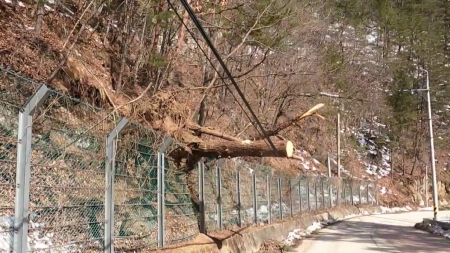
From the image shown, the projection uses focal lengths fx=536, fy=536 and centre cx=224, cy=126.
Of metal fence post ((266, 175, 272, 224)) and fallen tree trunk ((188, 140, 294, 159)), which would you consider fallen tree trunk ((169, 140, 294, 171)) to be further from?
metal fence post ((266, 175, 272, 224))

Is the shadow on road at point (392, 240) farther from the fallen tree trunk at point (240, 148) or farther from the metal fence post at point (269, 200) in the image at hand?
the fallen tree trunk at point (240, 148)

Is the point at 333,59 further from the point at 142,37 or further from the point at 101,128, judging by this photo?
the point at 101,128

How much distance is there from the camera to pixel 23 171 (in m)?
5.29

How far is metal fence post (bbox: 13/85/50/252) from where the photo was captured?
5109 mm

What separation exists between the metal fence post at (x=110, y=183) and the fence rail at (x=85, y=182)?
0.01 meters

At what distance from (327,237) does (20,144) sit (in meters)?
16.4

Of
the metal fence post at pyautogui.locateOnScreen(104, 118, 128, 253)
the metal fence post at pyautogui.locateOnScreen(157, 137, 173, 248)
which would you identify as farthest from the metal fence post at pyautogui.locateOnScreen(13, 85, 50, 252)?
the metal fence post at pyautogui.locateOnScreen(157, 137, 173, 248)

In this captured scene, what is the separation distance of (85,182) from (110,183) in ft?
1.19

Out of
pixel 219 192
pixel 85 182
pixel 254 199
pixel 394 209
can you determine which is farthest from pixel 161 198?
pixel 394 209

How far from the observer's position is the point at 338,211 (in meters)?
34.6

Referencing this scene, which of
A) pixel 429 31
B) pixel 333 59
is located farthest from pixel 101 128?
pixel 429 31

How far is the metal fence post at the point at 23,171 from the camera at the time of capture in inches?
201

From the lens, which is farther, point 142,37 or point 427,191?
point 427,191

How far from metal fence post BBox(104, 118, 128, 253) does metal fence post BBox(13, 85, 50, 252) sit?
174 centimetres
